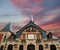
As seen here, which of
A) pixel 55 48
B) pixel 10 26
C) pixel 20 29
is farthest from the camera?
pixel 10 26

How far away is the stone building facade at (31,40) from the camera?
96.7 feet

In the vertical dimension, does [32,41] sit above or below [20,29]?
below

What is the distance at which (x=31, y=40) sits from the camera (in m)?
30.1

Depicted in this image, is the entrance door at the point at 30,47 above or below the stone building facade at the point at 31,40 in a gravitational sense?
below

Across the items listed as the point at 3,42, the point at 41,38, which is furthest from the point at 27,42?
the point at 3,42

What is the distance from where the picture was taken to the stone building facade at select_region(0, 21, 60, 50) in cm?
2948

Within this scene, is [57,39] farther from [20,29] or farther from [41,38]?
[20,29]

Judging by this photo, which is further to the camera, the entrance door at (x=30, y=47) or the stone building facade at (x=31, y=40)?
the entrance door at (x=30, y=47)

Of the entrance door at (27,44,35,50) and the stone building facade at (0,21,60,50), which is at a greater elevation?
the stone building facade at (0,21,60,50)

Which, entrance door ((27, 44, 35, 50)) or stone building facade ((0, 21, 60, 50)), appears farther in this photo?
entrance door ((27, 44, 35, 50))

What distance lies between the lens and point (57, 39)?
2981 centimetres

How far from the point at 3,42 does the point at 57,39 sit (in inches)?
487

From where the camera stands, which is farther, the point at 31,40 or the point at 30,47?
the point at 31,40

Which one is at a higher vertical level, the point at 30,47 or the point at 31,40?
the point at 31,40
